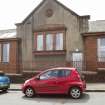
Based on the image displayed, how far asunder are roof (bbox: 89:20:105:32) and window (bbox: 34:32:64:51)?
2.84 m

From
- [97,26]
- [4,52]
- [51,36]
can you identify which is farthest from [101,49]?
[4,52]

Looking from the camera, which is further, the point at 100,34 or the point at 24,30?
the point at 24,30

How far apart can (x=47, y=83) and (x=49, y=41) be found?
9994mm

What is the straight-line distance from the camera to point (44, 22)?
25422 mm

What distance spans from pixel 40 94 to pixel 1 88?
3157mm

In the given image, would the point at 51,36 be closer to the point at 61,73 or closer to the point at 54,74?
the point at 54,74

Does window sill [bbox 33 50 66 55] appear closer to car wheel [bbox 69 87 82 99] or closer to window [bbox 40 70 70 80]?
window [bbox 40 70 70 80]

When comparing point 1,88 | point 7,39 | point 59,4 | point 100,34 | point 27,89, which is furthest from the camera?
point 7,39

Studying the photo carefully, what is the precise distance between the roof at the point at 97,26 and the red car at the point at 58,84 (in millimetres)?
9106

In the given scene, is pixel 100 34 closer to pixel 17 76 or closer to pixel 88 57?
pixel 88 57

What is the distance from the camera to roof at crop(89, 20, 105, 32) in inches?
946

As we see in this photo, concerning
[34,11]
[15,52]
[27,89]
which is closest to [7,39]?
[15,52]

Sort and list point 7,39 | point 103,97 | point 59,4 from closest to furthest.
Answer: point 103,97
point 59,4
point 7,39

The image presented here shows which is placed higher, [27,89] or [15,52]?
[15,52]
